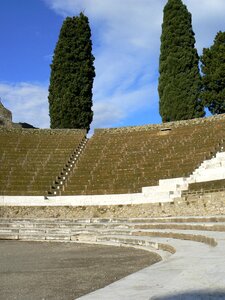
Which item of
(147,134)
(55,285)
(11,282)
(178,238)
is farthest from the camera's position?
(147,134)

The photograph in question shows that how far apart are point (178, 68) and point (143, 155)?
11.3 meters

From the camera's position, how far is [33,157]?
88.4 ft

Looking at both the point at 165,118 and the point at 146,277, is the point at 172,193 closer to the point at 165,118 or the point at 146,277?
the point at 146,277

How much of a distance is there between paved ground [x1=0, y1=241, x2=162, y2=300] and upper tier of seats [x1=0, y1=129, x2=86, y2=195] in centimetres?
1028

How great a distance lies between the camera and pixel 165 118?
32781mm

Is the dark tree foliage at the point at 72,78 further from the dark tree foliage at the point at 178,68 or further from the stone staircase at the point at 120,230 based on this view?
the stone staircase at the point at 120,230

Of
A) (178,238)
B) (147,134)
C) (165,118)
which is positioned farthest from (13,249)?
(165,118)

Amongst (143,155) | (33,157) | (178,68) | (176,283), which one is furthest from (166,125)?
(176,283)

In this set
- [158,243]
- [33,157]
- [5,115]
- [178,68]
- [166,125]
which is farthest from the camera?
[5,115]

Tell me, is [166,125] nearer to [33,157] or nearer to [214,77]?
[214,77]

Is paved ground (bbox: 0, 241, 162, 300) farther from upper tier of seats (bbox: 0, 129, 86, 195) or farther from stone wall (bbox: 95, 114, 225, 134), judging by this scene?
stone wall (bbox: 95, 114, 225, 134)

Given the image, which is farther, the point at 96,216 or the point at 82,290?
the point at 96,216

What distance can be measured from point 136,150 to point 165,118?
324 inches

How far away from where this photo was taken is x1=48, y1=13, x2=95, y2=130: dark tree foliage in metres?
34.9
